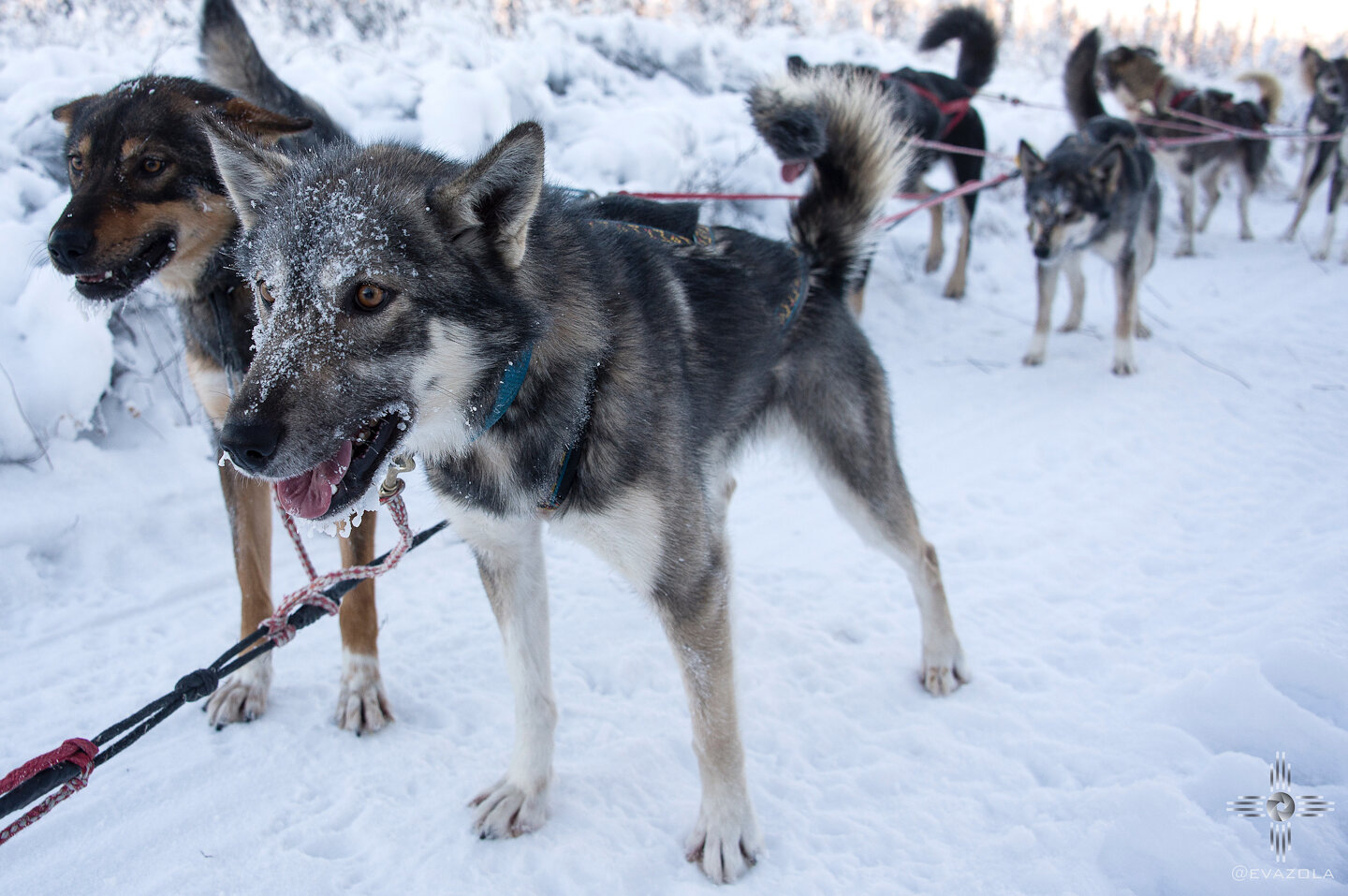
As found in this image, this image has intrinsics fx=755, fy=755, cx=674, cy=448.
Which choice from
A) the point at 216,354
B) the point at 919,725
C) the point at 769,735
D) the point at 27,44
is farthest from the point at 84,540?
the point at 27,44

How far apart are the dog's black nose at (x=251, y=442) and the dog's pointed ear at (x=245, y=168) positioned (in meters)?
0.56

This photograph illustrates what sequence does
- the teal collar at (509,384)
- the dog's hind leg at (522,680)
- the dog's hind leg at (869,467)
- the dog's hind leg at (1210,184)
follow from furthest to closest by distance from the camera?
the dog's hind leg at (1210,184) → the dog's hind leg at (869,467) → the dog's hind leg at (522,680) → the teal collar at (509,384)

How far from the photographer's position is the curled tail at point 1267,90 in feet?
36.3

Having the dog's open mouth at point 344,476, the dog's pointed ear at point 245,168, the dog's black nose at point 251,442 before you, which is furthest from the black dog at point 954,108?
the dog's black nose at point 251,442

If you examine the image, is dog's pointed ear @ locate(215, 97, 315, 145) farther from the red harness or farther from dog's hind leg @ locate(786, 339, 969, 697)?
the red harness

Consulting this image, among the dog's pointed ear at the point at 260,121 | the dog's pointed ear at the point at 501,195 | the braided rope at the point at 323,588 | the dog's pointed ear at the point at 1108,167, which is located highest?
the dog's pointed ear at the point at 260,121

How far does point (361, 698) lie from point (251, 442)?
1355mm

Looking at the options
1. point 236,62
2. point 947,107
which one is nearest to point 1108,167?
point 947,107

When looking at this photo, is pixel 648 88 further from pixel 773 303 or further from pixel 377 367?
pixel 377 367

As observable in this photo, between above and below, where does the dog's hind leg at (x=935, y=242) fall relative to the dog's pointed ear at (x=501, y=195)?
below

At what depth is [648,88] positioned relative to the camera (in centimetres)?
868

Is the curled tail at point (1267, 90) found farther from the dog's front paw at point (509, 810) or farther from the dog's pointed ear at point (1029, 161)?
the dog's front paw at point (509, 810)

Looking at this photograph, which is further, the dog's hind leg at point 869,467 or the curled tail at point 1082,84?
the curled tail at point 1082,84

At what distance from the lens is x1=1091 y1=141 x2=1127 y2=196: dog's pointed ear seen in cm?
548
